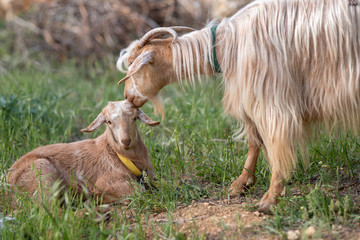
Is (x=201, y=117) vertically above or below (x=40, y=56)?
below

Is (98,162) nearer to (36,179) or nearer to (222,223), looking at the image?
(36,179)

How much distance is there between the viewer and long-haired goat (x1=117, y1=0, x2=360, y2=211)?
3.01m

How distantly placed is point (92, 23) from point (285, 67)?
18.0 feet

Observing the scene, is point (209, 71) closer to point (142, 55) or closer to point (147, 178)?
point (142, 55)

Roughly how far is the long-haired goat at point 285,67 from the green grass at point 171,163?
1.10 ft

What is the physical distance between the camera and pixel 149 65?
3422mm

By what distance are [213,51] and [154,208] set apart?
50.1 inches

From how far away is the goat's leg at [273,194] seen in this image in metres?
3.19

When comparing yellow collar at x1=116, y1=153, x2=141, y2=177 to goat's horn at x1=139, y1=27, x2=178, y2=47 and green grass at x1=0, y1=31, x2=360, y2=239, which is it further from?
goat's horn at x1=139, y1=27, x2=178, y2=47

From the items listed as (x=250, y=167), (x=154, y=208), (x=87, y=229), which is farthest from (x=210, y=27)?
(x=87, y=229)

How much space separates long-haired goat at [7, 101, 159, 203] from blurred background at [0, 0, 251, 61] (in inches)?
156

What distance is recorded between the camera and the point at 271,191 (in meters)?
3.27

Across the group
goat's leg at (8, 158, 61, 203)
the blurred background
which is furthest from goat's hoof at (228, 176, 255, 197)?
the blurred background

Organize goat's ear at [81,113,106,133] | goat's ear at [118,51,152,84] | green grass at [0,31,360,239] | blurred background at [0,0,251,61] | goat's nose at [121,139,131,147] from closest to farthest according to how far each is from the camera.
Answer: green grass at [0,31,360,239] → goat's ear at [118,51,152,84] → goat's nose at [121,139,131,147] → goat's ear at [81,113,106,133] → blurred background at [0,0,251,61]
